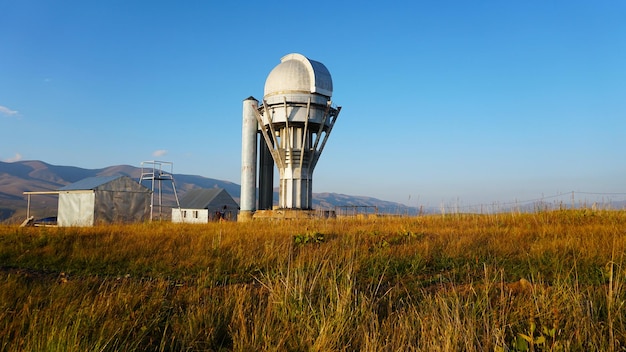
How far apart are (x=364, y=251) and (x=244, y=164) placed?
28636mm

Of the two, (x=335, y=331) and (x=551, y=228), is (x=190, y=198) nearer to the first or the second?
(x=551, y=228)

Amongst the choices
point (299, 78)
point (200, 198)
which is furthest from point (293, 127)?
point (200, 198)

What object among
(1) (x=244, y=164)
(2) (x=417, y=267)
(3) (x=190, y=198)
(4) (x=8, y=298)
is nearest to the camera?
(4) (x=8, y=298)

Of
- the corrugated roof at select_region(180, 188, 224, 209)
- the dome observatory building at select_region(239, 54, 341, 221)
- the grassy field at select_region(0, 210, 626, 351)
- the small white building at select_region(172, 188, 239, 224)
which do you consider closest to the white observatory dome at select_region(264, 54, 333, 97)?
the dome observatory building at select_region(239, 54, 341, 221)

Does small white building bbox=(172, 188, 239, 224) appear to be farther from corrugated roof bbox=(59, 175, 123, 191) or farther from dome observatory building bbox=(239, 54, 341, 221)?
corrugated roof bbox=(59, 175, 123, 191)

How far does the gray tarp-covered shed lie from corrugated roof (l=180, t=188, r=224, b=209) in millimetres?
16108

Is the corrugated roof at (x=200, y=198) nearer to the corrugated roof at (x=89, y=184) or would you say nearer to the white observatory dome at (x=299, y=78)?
the corrugated roof at (x=89, y=184)

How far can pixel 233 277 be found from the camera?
7.70 meters

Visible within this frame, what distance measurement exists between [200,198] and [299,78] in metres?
23.4

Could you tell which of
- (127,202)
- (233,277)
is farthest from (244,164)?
(233,277)

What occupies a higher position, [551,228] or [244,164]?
[244,164]

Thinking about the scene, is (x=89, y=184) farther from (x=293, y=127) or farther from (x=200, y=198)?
(x=200, y=198)

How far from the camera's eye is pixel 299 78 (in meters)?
35.7

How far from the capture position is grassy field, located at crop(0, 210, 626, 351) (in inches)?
157
